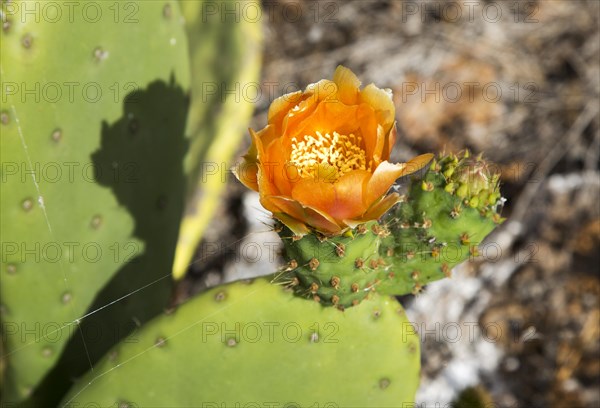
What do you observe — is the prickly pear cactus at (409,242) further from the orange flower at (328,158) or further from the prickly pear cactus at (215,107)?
the prickly pear cactus at (215,107)

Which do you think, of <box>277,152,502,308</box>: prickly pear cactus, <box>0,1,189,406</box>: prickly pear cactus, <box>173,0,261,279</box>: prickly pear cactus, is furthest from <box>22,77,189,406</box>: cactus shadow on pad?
<box>277,152,502,308</box>: prickly pear cactus

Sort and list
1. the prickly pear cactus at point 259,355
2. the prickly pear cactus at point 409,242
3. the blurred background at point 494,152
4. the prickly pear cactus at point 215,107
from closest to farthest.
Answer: the prickly pear cactus at point 409,242 → the prickly pear cactus at point 259,355 → the prickly pear cactus at point 215,107 → the blurred background at point 494,152

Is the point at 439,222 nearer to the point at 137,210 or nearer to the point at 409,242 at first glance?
the point at 409,242

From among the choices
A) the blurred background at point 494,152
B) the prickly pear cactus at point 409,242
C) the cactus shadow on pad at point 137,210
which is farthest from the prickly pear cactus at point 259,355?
the blurred background at point 494,152

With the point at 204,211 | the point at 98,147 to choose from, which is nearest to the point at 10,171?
the point at 98,147

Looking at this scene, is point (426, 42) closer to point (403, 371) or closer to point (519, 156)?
point (519, 156)

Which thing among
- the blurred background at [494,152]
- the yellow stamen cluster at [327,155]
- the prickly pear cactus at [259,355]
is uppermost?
the yellow stamen cluster at [327,155]

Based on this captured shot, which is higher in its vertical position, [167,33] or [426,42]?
[167,33]
